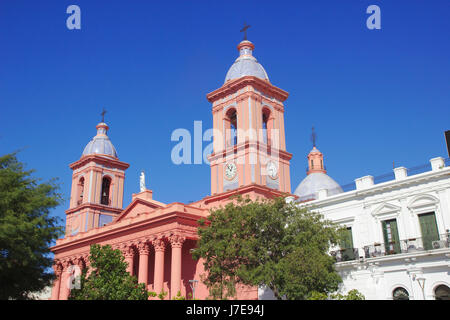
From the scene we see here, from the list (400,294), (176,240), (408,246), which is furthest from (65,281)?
(408,246)

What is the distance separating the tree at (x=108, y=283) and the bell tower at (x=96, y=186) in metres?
25.9

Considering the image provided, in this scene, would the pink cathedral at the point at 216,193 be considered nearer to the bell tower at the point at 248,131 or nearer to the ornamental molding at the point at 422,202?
the bell tower at the point at 248,131

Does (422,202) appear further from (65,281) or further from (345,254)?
(65,281)

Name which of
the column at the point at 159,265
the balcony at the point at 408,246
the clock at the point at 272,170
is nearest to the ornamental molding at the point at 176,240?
the column at the point at 159,265

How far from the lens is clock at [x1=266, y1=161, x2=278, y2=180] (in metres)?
39.0

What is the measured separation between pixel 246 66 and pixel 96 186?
21.5 meters

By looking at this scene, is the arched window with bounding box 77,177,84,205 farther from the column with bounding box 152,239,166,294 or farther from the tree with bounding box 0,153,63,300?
the tree with bounding box 0,153,63,300

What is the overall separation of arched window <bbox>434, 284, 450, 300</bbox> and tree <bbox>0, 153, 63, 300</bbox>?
1821 cm

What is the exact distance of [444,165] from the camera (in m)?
25.3

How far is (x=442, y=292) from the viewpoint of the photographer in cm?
2361
